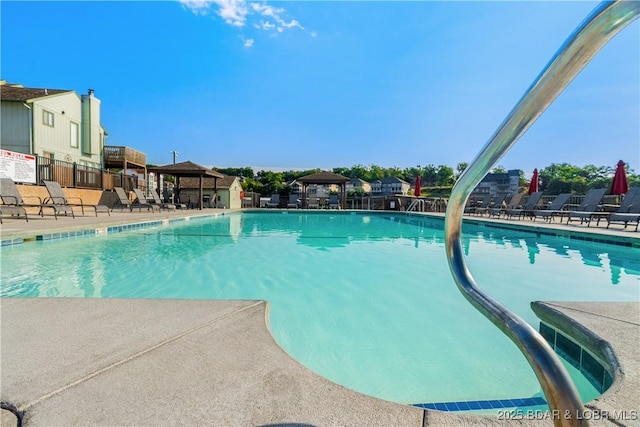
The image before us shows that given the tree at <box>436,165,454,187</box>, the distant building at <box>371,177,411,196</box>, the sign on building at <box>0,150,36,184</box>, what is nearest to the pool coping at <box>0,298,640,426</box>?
the sign on building at <box>0,150,36,184</box>

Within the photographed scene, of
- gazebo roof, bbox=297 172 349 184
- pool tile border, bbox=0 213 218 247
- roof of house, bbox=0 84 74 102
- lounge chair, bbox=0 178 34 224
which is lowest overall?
pool tile border, bbox=0 213 218 247

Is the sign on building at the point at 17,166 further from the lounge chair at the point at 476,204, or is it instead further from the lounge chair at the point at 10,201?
the lounge chair at the point at 476,204

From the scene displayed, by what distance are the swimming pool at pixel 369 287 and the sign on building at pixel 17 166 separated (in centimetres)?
663

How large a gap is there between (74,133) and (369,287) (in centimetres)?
2095

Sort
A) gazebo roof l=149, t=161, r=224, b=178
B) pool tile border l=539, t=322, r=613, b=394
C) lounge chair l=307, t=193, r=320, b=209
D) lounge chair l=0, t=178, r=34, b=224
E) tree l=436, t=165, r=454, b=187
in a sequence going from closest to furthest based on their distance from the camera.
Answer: pool tile border l=539, t=322, r=613, b=394
lounge chair l=0, t=178, r=34, b=224
gazebo roof l=149, t=161, r=224, b=178
lounge chair l=307, t=193, r=320, b=209
tree l=436, t=165, r=454, b=187

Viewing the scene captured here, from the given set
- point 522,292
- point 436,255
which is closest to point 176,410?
point 522,292

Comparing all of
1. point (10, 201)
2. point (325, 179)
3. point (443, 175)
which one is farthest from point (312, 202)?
point (443, 175)

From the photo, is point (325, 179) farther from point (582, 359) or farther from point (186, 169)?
point (582, 359)

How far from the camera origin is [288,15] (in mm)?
12578

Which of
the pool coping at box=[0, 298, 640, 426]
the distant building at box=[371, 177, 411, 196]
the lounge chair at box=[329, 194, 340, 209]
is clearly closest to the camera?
the pool coping at box=[0, 298, 640, 426]

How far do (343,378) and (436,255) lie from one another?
4.96 meters

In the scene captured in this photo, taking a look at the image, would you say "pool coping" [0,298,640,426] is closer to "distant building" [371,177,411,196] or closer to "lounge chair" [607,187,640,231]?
"lounge chair" [607,187,640,231]

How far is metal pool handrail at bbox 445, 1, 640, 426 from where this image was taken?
636mm

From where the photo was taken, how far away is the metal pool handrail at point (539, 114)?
636 mm
